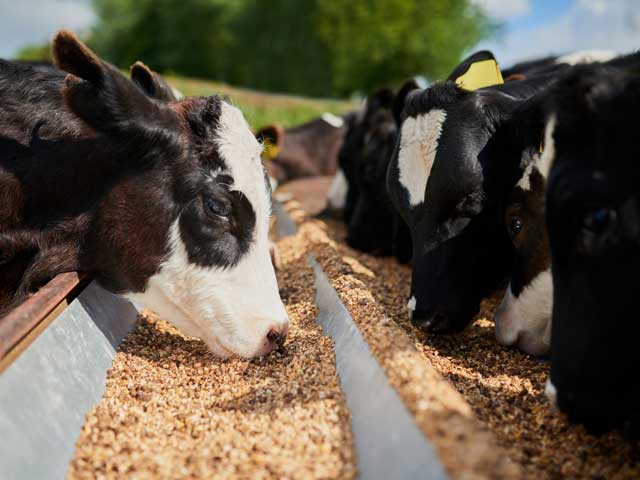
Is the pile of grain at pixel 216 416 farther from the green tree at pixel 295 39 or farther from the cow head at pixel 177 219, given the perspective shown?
the green tree at pixel 295 39

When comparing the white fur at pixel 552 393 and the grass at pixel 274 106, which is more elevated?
the grass at pixel 274 106

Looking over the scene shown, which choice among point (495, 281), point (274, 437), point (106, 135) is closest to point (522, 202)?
point (495, 281)

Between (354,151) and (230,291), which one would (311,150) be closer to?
(354,151)

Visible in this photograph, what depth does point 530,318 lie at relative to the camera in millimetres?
3141

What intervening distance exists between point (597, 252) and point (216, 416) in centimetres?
148

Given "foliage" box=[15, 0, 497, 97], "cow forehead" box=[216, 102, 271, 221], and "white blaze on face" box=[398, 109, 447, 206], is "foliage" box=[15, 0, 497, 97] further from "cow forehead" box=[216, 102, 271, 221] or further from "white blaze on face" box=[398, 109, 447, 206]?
"cow forehead" box=[216, 102, 271, 221]

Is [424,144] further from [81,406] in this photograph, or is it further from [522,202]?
[81,406]

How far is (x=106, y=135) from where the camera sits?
10.2 ft

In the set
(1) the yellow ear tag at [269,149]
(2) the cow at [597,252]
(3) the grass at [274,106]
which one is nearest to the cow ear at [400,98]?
(1) the yellow ear tag at [269,149]

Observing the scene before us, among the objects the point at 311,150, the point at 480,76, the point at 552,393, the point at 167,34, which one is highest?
the point at 167,34

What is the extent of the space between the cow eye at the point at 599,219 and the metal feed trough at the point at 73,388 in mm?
833

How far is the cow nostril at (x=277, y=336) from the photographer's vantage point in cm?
299

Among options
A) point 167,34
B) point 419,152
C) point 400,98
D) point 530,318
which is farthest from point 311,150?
point 167,34

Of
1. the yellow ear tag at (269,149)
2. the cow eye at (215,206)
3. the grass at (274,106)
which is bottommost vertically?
the cow eye at (215,206)
